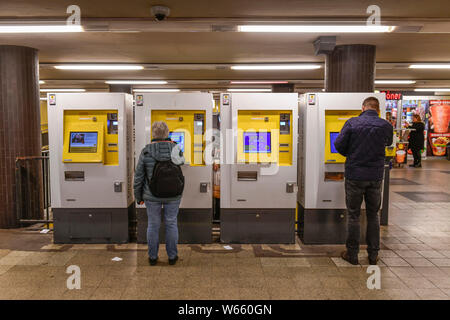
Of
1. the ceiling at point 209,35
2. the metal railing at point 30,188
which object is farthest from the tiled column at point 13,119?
the ceiling at point 209,35

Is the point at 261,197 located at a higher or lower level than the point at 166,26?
lower

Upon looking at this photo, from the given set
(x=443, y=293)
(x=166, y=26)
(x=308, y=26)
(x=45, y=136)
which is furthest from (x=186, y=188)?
(x=45, y=136)

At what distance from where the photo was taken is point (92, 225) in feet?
16.6

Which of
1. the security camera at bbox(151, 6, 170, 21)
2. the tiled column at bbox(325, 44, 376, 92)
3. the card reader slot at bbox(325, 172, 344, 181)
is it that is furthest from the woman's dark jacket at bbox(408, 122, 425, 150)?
the security camera at bbox(151, 6, 170, 21)

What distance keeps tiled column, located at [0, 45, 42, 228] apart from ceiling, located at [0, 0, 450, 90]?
0.36m

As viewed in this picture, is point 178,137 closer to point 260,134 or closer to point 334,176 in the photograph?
point 260,134

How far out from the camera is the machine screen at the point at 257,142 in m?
4.89

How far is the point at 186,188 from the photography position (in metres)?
4.92

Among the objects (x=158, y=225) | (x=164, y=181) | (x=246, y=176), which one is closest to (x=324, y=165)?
(x=246, y=176)

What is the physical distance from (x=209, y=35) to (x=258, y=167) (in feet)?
8.14

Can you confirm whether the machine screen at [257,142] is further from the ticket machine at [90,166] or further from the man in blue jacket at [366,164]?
the ticket machine at [90,166]

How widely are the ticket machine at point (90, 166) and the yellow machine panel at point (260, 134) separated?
1584mm
